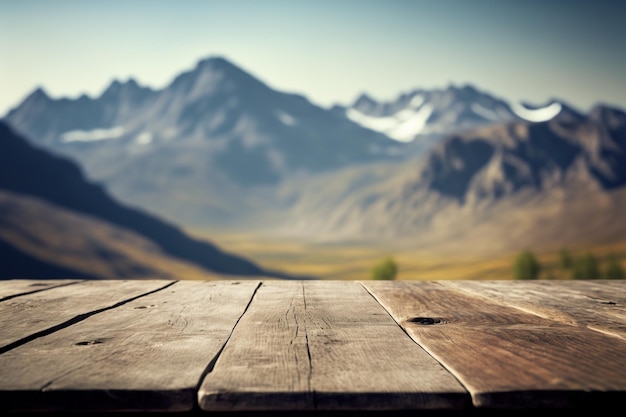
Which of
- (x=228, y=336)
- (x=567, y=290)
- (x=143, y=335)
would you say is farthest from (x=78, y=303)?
(x=567, y=290)

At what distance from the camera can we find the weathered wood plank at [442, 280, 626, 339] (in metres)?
2.72

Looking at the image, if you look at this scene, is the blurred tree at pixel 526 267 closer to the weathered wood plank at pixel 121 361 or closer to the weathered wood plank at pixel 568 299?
the weathered wood plank at pixel 568 299

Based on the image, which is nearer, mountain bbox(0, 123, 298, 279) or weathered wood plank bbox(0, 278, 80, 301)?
weathered wood plank bbox(0, 278, 80, 301)

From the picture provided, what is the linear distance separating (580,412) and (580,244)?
185127 mm

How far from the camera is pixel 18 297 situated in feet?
11.4

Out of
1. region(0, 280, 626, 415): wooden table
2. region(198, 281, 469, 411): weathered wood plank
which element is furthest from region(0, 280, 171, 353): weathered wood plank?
region(198, 281, 469, 411): weathered wood plank

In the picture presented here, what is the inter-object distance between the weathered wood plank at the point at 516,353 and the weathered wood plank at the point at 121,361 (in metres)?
0.80

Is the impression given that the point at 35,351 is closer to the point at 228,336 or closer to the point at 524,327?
the point at 228,336

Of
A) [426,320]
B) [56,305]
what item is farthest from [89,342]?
[426,320]

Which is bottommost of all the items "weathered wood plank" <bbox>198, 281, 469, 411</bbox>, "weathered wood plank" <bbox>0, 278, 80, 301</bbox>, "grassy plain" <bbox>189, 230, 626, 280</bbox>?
"grassy plain" <bbox>189, 230, 626, 280</bbox>

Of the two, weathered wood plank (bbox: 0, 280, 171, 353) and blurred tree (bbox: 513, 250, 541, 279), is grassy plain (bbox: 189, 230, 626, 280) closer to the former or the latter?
blurred tree (bbox: 513, 250, 541, 279)

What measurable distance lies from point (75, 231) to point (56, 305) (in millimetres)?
125970

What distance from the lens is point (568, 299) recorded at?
11.4 feet

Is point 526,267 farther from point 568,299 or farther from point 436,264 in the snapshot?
point 568,299
